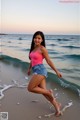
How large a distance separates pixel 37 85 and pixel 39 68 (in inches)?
5.7

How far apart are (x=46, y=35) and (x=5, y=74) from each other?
0.46m

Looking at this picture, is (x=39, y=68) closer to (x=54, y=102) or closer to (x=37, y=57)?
(x=37, y=57)

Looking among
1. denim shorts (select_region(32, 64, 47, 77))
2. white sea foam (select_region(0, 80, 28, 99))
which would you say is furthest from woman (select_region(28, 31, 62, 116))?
white sea foam (select_region(0, 80, 28, 99))

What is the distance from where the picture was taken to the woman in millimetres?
2863

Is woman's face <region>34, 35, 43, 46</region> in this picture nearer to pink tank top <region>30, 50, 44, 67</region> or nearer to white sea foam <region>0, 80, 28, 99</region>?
pink tank top <region>30, 50, 44, 67</region>

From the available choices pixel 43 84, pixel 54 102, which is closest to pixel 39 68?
pixel 43 84

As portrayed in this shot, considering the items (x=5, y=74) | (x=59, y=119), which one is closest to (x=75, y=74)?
(x=59, y=119)

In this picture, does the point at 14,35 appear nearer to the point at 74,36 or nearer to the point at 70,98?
the point at 74,36

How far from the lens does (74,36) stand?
9.58 ft

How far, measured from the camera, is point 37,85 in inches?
115

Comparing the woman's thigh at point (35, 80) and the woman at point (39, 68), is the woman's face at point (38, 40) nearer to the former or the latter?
the woman at point (39, 68)

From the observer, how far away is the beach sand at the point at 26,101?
9.59 ft

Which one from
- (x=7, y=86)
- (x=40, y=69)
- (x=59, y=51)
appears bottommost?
(x=7, y=86)

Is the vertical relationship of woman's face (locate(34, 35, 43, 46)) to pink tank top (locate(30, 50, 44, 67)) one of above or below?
above
